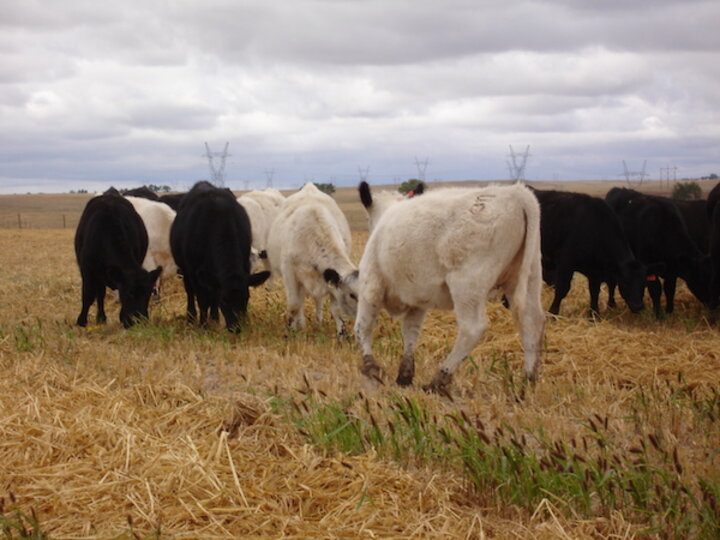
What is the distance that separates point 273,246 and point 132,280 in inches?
81.5

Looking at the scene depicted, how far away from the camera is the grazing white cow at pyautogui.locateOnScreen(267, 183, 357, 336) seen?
10.0 metres

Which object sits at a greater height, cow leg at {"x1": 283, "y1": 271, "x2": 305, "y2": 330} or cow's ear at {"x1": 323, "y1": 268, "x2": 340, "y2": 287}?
cow's ear at {"x1": 323, "y1": 268, "x2": 340, "y2": 287}

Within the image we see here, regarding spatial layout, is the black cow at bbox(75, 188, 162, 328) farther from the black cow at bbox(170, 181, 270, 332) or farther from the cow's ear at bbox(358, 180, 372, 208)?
the cow's ear at bbox(358, 180, 372, 208)

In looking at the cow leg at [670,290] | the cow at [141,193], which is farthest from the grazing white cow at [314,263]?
the cow at [141,193]

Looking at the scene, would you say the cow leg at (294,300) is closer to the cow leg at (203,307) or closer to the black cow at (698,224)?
the cow leg at (203,307)

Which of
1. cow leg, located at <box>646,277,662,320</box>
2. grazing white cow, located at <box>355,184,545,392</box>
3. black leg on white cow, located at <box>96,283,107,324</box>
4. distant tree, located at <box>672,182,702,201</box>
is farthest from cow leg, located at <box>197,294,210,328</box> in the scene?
distant tree, located at <box>672,182,702,201</box>

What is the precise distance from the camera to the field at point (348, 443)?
4195 mm

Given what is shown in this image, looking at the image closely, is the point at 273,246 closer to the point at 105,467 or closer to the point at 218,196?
the point at 218,196

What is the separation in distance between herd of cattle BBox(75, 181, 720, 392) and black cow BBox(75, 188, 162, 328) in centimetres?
2

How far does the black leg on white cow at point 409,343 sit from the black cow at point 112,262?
14.4 ft

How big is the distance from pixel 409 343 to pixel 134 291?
4739mm

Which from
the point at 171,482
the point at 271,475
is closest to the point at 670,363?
the point at 271,475

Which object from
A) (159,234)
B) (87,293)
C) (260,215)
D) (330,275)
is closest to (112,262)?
(87,293)

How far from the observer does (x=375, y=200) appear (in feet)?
35.4
